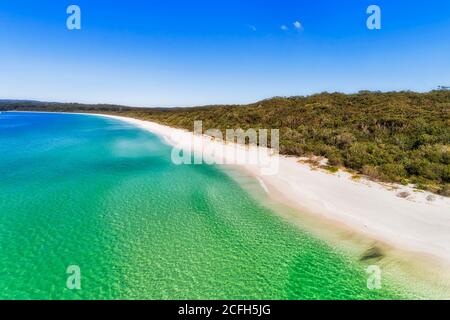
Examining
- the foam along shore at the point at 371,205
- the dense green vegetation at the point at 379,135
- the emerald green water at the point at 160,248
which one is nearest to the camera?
the emerald green water at the point at 160,248

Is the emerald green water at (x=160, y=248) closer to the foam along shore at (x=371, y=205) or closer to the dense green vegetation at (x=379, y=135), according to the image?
the foam along shore at (x=371, y=205)

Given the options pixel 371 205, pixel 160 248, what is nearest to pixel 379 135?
pixel 371 205

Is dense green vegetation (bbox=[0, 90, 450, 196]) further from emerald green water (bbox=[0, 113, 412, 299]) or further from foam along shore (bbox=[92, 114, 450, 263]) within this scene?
emerald green water (bbox=[0, 113, 412, 299])

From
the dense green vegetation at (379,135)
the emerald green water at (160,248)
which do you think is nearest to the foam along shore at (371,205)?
the dense green vegetation at (379,135)

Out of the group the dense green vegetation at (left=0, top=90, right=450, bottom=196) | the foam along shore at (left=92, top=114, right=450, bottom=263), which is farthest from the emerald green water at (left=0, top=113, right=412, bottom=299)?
the dense green vegetation at (left=0, top=90, right=450, bottom=196)

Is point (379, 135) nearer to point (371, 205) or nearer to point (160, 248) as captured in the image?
point (371, 205)
